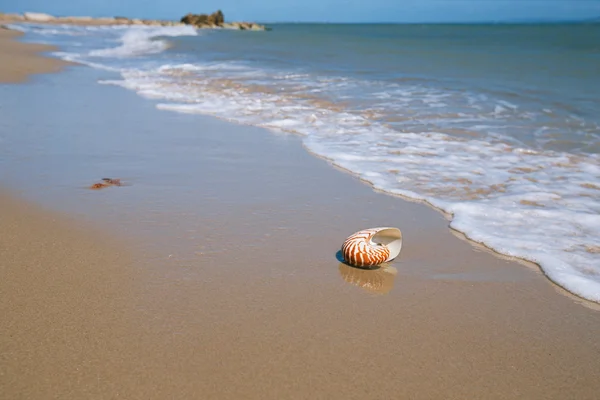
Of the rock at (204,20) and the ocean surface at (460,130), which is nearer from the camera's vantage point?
the ocean surface at (460,130)

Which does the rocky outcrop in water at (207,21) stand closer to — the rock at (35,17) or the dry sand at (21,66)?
the rock at (35,17)

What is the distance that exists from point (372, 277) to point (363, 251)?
0.51ft

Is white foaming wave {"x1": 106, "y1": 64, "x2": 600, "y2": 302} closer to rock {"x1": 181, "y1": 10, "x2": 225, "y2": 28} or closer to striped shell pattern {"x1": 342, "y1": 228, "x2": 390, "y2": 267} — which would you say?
striped shell pattern {"x1": 342, "y1": 228, "x2": 390, "y2": 267}

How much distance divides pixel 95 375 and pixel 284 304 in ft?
3.18

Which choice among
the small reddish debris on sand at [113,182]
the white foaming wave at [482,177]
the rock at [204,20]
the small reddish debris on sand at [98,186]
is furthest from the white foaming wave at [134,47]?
the rock at [204,20]

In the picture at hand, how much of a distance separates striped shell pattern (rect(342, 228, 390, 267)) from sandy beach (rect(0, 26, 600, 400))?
0.09m

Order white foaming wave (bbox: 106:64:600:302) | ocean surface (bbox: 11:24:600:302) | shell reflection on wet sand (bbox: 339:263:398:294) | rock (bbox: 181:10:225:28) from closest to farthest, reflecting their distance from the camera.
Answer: shell reflection on wet sand (bbox: 339:263:398:294)
white foaming wave (bbox: 106:64:600:302)
ocean surface (bbox: 11:24:600:302)
rock (bbox: 181:10:225:28)

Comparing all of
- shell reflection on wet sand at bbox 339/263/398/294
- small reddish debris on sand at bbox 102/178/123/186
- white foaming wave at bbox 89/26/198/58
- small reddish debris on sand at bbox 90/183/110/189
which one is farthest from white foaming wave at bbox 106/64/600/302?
white foaming wave at bbox 89/26/198/58

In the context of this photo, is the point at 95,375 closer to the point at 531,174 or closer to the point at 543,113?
the point at 531,174

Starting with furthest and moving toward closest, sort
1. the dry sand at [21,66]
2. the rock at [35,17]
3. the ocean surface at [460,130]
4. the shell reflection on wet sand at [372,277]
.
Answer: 1. the rock at [35,17]
2. the dry sand at [21,66]
3. the ocean surface at [460,130]
4. the shell reflection on wet sand at [372,277]

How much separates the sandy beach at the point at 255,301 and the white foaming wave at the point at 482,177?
0.22m

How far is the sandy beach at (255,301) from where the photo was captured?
2.24 meters

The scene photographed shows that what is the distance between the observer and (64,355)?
2312mm

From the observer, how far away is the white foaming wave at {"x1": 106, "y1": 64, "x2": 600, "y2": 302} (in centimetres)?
366
